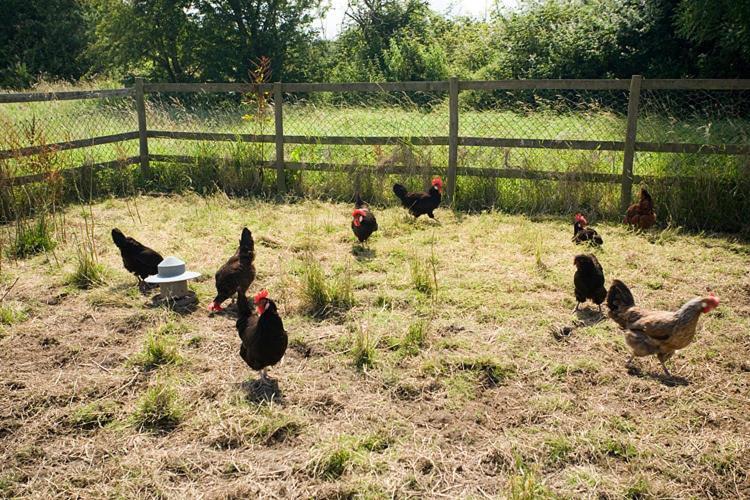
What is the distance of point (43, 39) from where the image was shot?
1120 inches

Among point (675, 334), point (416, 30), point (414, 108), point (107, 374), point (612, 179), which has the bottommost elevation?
point (107, 374)

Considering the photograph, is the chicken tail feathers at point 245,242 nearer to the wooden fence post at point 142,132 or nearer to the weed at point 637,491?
the weed at point 637,491

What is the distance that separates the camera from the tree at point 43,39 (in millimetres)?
27891

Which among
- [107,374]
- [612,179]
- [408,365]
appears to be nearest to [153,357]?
[107,374]

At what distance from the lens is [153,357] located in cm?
449

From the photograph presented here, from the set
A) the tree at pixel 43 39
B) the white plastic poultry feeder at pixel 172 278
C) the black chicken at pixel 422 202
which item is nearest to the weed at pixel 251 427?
the white plastic poultry feeder at pixel 172 278

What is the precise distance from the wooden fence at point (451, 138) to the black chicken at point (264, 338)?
4386mm

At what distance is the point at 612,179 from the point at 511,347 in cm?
462

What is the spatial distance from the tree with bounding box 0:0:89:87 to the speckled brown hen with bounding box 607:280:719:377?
94.7ft

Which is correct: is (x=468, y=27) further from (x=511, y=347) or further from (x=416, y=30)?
(x=511, y=347)

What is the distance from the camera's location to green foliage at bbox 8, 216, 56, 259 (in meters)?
6.87

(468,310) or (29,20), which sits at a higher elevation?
(29,20)

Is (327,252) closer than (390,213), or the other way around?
(327,252)

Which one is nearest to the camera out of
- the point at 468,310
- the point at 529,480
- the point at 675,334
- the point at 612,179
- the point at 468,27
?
the point at 529,480
